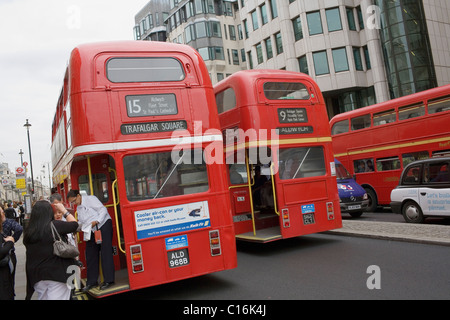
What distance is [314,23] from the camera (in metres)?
33.3

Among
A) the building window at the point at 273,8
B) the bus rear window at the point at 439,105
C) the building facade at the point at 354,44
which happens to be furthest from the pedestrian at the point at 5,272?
the building window at the point at 273,8

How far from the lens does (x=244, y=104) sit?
943cm

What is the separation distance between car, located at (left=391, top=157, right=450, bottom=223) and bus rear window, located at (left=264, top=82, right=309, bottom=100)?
3.93m

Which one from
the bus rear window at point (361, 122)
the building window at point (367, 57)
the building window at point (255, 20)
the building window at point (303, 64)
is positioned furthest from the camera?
the building window at point (255, 20)

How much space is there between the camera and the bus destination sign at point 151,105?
249 inches

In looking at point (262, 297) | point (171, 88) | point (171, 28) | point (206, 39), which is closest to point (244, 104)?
point (171, 88)

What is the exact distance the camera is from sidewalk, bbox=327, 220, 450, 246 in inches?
334

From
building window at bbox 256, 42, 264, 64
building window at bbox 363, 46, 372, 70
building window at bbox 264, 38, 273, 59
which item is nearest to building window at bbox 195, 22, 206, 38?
building window at bbox 256, 42, 264, 64

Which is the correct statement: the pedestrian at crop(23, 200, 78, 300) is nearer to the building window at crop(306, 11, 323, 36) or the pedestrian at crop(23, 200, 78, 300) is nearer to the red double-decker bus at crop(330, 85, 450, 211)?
the red double-decker bus at crop(330, 85, 450, 211)

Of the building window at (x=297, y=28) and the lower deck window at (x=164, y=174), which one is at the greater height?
the building window at (x=297, y=28)

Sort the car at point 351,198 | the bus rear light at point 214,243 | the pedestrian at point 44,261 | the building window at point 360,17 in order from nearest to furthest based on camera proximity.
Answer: the pedestrian at point 44,261
the bus rear light at point 214,243
the car at point 351,198
the building window at point 360,17

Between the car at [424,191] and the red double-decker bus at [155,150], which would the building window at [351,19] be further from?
the red double-decker bus at [155,150]

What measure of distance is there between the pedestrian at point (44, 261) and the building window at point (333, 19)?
32.1m

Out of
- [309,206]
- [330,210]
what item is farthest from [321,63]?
[309,206]
